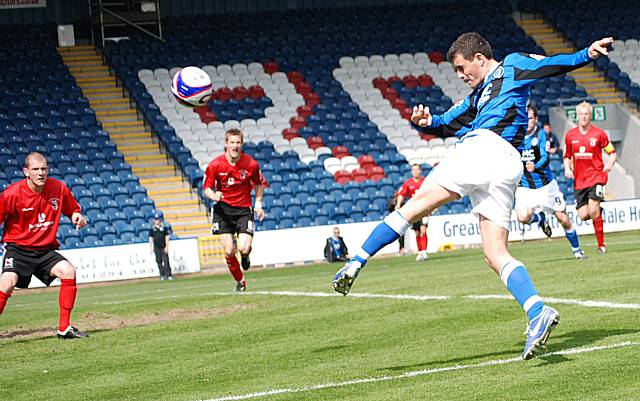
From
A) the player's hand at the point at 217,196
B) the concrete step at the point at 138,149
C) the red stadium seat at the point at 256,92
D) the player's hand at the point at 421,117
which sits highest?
the red stadium seat at the point at 256,92

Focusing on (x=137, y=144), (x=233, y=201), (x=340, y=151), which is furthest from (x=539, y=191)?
(x=137, y=144)

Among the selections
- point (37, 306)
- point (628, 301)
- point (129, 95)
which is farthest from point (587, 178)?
point (129, 95)

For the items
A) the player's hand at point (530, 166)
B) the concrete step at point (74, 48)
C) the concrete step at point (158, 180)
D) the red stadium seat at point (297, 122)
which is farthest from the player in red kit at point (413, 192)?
the concrete step at point (74, 48)

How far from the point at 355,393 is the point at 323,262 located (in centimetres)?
2157

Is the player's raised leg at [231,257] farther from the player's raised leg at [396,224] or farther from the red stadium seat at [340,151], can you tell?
the red stadium seat at [340,151]

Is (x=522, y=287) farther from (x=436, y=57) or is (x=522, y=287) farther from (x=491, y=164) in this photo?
(x=436, y=57)

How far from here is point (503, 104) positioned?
25.5 ft

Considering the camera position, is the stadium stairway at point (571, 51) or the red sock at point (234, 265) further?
the stadium stairway at point (571, 51)

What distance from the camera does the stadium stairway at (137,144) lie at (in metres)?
Answer: 30.8

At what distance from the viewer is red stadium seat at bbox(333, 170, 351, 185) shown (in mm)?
33194

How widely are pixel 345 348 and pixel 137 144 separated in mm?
25575

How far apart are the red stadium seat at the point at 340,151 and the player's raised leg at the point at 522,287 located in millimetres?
26476

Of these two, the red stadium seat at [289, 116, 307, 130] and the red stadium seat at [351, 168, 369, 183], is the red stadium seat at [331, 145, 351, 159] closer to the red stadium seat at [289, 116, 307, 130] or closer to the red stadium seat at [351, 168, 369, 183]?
the red stadium seat at [351, 168, 369, 183]

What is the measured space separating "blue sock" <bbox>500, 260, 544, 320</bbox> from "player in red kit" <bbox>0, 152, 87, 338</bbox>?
18.4 ft
